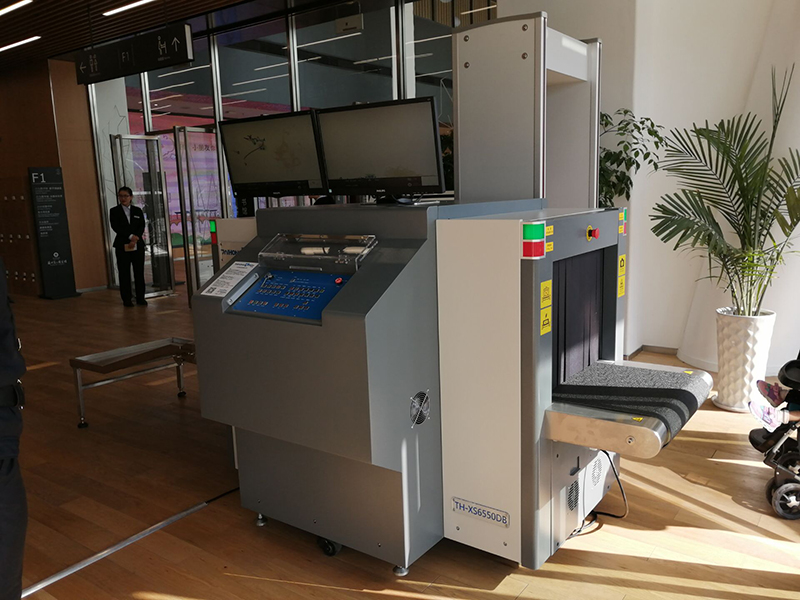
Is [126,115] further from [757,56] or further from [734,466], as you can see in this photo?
Result: [734,466]

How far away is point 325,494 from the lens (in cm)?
245

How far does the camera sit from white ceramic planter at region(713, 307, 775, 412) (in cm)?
376

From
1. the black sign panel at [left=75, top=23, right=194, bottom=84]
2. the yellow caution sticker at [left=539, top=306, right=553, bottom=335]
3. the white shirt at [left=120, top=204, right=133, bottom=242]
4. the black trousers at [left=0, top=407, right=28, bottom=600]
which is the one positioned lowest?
the black trousers at [left=0, top=407, right=28, bottom=600]

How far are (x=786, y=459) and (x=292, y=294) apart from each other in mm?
2085

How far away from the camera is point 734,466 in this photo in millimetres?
3121

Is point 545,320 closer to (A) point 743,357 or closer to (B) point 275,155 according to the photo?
(B) point 275,155

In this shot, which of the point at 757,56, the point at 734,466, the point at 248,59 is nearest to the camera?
the point at 734,466

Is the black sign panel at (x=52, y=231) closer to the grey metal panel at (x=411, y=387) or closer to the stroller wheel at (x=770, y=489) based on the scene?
the grey metal panel at (x=411, y=387)

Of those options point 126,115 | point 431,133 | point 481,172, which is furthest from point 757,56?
point 126,115

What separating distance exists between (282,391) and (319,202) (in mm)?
1047

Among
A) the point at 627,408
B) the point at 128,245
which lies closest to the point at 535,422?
the point at 627,408

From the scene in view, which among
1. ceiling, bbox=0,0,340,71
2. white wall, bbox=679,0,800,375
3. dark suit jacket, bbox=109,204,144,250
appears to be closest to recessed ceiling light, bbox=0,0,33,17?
ceiling, bbox=0,0,340,71

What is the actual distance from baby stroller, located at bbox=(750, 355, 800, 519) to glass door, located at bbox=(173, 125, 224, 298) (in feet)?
21.0

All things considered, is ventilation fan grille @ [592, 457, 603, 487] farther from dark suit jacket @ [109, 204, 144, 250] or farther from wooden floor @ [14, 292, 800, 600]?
dark suit jacket @ [109, 204, 144, 250]
